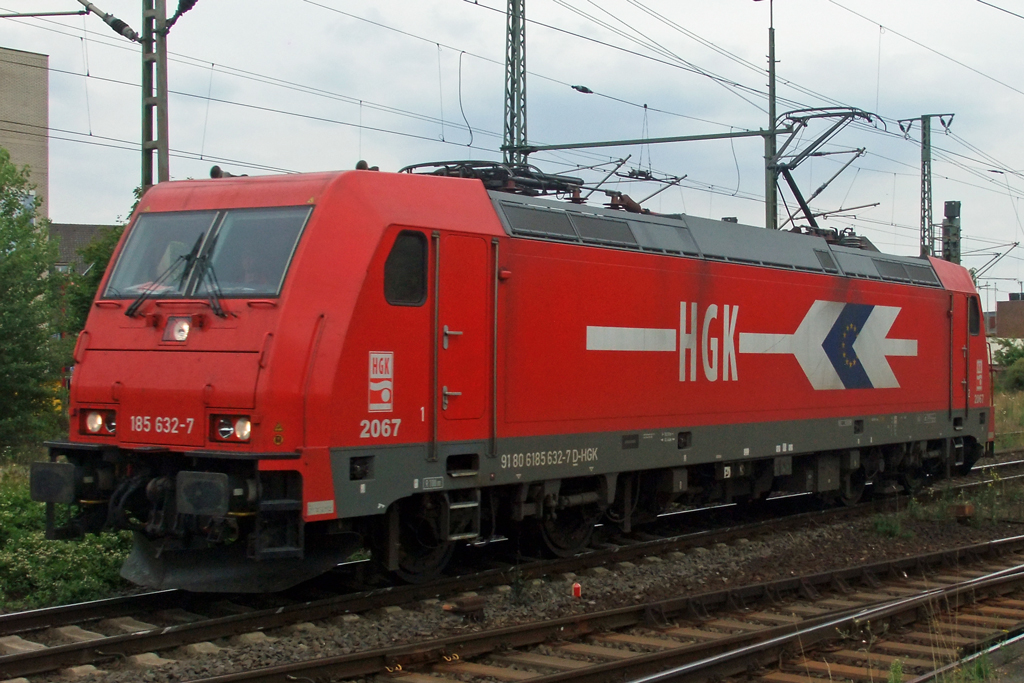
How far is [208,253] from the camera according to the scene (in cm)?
865

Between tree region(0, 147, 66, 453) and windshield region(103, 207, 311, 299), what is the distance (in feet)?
40.8

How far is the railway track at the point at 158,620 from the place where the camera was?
23.4 ft

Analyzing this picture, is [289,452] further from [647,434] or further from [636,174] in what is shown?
[636,174]

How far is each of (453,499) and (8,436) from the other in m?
14.4

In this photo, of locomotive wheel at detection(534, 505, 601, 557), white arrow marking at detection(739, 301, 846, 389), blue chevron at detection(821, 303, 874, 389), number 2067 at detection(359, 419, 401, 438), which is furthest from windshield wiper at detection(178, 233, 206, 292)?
blue chevron at detection(821, 303, 874, 389)

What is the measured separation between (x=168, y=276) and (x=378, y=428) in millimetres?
2172

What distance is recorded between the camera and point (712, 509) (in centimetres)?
1440

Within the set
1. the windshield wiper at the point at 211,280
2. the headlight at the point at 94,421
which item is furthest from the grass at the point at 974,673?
the headlight at the point at 94,421

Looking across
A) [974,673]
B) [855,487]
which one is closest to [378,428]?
[974,673]

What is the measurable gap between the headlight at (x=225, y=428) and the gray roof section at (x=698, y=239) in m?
3.13

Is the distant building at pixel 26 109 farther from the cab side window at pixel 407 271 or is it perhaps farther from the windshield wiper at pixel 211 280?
the cab side window at pixel 407 271

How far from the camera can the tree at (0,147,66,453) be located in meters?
20.3

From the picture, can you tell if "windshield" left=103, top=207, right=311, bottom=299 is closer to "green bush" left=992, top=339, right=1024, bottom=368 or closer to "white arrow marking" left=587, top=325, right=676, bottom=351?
"white arrow marking" left=587, top=325, right=676, bottom=351

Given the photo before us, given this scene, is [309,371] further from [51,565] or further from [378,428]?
[51,565]
